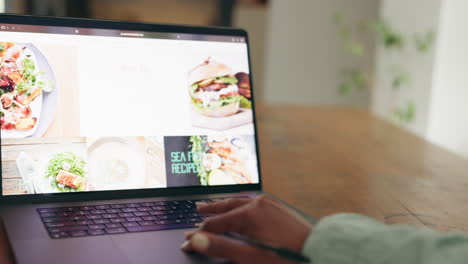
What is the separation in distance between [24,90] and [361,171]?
30.0 inches

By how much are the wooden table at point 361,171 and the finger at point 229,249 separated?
0.80 ft

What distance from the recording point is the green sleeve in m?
0.59

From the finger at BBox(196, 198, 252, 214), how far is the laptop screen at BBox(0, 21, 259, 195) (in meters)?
0.14

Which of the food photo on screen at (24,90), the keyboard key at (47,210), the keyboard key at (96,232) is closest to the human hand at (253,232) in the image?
the keyboard key at (96,232)

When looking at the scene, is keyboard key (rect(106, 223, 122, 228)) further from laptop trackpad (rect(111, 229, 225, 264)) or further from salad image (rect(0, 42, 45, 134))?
salad image (rect(0, 42, 45, 134))

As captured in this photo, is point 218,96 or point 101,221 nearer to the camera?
point 101,221

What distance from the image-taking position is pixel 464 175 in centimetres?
131

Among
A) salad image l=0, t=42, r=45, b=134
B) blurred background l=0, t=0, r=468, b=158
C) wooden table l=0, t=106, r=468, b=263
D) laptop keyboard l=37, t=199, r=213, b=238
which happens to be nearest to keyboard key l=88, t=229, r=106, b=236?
laptop keyboard l=37, t=199, r=213, b=238

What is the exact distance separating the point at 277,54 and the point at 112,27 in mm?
3561

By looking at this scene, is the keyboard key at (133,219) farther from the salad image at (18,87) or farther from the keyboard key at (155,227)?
the salad image at (18,87)

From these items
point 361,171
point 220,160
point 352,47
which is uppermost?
point 352,47

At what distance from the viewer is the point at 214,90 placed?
98 centimetres

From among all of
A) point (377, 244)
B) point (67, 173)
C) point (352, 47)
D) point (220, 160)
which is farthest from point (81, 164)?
point (352, 47)

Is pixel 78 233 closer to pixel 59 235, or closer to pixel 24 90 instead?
pixel 59 235
